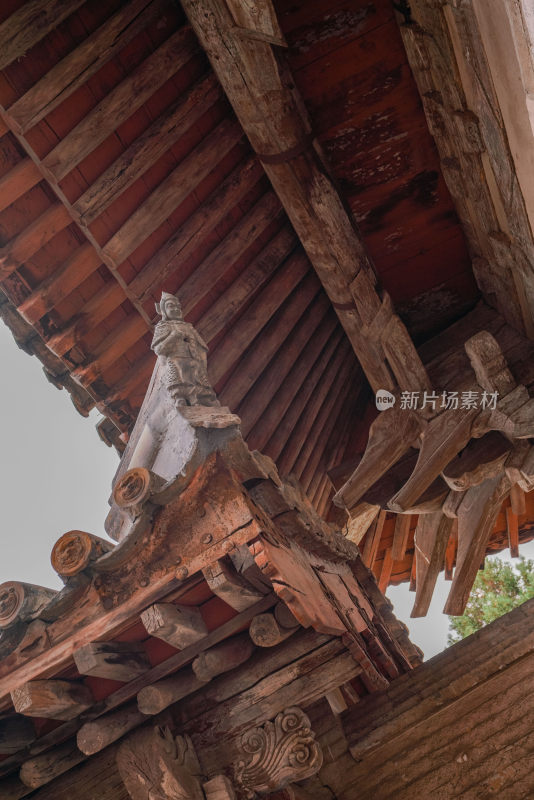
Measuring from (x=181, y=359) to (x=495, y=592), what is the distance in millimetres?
9218

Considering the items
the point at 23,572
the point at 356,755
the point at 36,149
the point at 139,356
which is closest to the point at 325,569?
the point at 356,755

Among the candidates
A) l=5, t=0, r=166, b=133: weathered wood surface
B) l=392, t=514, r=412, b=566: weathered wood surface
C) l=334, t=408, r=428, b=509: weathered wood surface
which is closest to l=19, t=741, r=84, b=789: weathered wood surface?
l=334, t=408, r=428, b=509: weathered wood surface

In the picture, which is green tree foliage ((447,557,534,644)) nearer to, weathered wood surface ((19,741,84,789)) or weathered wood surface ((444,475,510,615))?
weathered wood surface ((444,475,510,615))

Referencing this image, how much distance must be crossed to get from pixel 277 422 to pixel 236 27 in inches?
87.3

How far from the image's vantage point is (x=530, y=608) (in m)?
2.99

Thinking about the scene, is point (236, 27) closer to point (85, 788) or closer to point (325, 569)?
point (325, 569)

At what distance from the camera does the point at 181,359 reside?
2.79 meters

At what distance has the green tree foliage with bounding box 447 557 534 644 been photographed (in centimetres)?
1004

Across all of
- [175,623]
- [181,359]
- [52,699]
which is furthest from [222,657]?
[181,359]

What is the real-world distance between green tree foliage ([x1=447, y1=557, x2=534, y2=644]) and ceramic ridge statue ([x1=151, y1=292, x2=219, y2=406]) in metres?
8.72

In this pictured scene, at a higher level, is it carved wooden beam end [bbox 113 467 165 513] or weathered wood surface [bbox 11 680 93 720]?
carved wooden beam end [bbox 113 467 165 513]

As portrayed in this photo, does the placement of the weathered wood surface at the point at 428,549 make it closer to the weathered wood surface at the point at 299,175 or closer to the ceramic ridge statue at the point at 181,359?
the weathered wood surface at the point at 299,175

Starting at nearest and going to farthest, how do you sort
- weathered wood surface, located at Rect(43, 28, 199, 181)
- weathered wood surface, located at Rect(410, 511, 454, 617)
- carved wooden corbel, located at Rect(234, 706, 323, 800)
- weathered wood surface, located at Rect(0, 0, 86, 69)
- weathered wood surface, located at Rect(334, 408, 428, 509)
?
carved wooden corbel, located at Rect(234, 706, 323, 800)
weathered wood surface, located at Rect(0, 0, 86, 69)
weathered wood surface, located at Rect(43, 28, 199, 181)
weathered wood surface, located at Rect(334, 408, 428, 509)
weathered wood surface, located at Rect(410, 511, 454, 617)

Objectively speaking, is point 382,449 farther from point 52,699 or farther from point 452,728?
point 52,699
